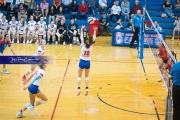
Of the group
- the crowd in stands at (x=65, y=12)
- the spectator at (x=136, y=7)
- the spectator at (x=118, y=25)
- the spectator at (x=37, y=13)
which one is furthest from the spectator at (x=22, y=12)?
the spectator at (x=136, y=7)

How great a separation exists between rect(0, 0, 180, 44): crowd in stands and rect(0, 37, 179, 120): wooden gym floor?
373 centimetres

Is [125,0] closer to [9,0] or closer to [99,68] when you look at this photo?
[9,0]

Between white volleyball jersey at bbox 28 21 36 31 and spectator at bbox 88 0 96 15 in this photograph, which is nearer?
white volleyball jersey at bbox 28 21 36 31

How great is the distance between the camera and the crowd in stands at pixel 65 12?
22.2 meters

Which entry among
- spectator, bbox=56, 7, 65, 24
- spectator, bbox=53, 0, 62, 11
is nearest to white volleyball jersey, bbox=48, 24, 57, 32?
spectator, bbox=56, 7, 65, 24

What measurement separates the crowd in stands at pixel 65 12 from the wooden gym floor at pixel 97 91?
3.73 metres

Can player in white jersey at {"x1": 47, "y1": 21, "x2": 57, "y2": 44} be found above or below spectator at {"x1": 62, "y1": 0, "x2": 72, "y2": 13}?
below

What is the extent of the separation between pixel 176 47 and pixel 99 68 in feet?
24.0

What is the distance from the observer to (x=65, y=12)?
25062 millimetres

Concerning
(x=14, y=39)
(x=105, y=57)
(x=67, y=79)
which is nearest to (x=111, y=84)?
(x=67, y=79)

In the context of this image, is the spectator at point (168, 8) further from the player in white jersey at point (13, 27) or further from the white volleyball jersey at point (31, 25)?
the player in white jersey at point (13, 27)

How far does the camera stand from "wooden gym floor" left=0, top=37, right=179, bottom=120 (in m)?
10.4

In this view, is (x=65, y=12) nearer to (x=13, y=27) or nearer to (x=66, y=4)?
(x=66, y=4)

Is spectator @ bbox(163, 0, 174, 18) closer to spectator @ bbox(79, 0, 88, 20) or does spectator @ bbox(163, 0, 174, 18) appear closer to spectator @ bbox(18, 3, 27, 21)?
spectator @ bbox(79, 0, 88, 20)
